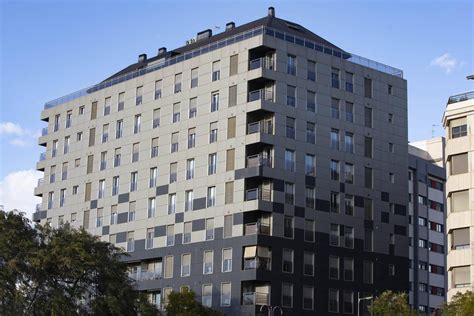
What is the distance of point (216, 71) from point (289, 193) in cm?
1465

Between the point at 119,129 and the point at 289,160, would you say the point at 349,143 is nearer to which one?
the point at 289,160

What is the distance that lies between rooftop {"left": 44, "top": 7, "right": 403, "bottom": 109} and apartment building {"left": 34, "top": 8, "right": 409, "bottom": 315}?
23 centimetres

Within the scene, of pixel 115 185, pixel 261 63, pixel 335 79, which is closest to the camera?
pixel 261 63

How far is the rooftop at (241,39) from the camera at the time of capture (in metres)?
95.5

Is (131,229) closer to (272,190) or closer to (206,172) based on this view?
(206,172)

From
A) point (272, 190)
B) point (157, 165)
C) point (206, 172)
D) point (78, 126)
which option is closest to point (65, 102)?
point (78, 126)

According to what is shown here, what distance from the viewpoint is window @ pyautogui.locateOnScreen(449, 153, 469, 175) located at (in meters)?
72.9

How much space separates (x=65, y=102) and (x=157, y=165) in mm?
21290

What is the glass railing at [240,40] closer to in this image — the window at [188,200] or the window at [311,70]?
the window at [311,70]

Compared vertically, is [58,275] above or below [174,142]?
below

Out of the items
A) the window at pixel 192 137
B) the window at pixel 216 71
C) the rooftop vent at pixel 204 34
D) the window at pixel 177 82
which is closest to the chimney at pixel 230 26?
the rooftop vent at pixel 204 34

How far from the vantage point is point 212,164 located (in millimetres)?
94750

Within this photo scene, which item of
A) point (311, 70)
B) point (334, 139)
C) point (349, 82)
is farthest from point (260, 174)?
point (349, 82)

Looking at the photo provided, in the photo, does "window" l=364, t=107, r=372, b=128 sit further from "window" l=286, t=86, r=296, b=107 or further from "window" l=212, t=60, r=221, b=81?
"window" l=212, t=60, r=221, b=81
